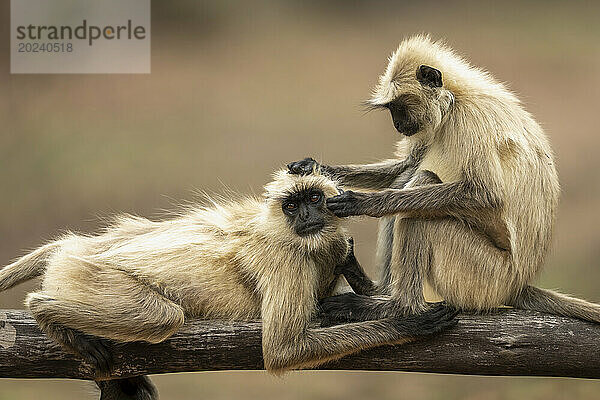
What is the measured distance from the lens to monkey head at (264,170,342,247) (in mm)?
4273

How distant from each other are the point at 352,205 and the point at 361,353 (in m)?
0.74

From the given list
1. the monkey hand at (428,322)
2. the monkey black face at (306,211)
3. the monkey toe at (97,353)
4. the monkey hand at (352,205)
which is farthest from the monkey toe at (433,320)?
the monkey toe at (97,353)

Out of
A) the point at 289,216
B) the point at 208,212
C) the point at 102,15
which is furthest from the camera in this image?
the point at 102,15

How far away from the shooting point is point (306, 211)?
431 centimetres

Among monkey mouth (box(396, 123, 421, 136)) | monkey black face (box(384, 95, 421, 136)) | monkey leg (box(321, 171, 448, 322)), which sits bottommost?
monkey leg (box(321, 171, 448, 322))

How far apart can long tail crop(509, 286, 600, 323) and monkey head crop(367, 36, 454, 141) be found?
101 cm

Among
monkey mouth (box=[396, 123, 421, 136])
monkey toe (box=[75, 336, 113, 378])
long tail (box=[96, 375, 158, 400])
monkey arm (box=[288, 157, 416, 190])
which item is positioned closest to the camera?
monkey toe (box=[75, 336, 113, 378])

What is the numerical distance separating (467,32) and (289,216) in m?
4.48

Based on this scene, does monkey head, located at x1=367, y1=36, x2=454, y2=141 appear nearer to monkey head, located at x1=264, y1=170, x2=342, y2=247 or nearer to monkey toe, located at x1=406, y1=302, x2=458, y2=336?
monkey head, located at x1=264, y1=170, x2=342, y2=247

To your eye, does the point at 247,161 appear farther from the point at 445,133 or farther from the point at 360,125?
the point at 445,133

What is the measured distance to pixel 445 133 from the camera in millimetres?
4500

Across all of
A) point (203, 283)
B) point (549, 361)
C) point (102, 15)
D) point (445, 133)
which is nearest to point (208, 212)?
point (203, 283)

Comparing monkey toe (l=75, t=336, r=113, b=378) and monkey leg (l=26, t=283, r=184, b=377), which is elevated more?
monkey leg (l=26, t=283, r=184, b=377)

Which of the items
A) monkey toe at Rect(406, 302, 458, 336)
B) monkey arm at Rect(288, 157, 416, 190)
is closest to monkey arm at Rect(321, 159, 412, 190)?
monkey arm at Rect(288, 157, 416, 190)
